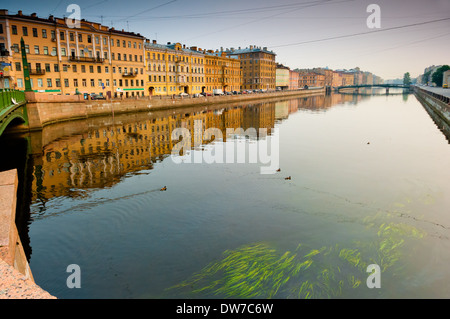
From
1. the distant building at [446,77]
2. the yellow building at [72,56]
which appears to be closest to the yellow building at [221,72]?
the yellow building at [72,56]

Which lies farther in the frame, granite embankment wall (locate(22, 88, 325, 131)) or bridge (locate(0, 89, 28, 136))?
granite embankment wall (locate(22, 88, 325, 131))

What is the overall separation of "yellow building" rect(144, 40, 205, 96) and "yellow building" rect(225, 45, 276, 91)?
133ft

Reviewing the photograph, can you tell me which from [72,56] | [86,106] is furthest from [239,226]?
[72,56]

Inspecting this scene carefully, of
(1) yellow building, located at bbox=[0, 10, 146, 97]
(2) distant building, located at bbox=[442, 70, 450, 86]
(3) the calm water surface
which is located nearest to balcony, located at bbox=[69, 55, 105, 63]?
(1) yellow building, located at bbox=[0, 10, 146, 97]

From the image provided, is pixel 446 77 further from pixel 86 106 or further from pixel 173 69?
pixel 86 106

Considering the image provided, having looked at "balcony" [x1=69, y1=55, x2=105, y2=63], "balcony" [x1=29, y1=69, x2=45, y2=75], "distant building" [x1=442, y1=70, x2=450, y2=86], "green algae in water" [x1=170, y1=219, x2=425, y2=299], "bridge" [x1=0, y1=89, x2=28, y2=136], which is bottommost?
"green algae in water" [x1=170, y1=219, x2=425, y2=299]

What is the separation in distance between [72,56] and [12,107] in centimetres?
3557

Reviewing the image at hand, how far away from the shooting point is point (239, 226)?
11.1m

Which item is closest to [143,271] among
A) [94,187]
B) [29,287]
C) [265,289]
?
[265,289]

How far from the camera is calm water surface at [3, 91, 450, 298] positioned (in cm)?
806

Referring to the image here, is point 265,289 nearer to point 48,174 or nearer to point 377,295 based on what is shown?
point 377,295

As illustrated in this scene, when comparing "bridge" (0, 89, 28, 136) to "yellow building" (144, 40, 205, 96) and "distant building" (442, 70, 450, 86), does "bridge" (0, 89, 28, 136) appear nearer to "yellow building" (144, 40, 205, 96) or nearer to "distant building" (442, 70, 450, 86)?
"yellow building" (144, 40, 205, 96)

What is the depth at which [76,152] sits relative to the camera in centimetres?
2397

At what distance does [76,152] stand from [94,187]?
10.1m
